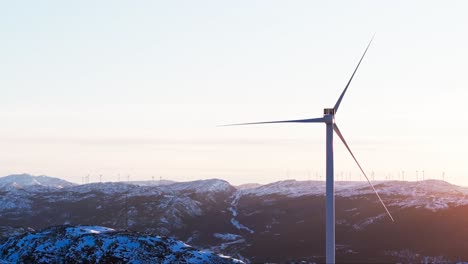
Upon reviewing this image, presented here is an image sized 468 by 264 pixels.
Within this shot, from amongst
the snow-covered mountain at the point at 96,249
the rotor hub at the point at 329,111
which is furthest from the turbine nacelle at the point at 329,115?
the snow-covered mountain at the point at 96,249

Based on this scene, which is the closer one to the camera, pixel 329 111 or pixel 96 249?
pixel 329 111

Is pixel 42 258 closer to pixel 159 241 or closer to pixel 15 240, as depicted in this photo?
pixel 15 240

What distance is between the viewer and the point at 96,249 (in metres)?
111

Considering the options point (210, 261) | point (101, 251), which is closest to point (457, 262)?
point (210, 261)

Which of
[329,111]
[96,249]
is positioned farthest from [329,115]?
[96,249]

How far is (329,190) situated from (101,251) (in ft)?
189

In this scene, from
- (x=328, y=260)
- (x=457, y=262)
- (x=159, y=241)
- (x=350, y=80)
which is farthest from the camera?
(x=457, y=262)

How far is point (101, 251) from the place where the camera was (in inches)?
4353

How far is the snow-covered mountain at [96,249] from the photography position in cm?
10950

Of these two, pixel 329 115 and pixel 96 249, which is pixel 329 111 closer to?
pixel 329 115

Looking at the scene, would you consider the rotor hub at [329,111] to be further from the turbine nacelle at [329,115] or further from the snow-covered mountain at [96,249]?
the snow-covered mountain at [96,249]

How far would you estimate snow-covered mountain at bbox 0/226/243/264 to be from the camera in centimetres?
10950

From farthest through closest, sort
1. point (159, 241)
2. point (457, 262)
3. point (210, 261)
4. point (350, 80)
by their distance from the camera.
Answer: point (457, 262) < point (159, 241) < point (210, 261) < point (350, 80)

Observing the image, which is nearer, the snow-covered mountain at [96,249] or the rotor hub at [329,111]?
the rotor hub at [329,111]
